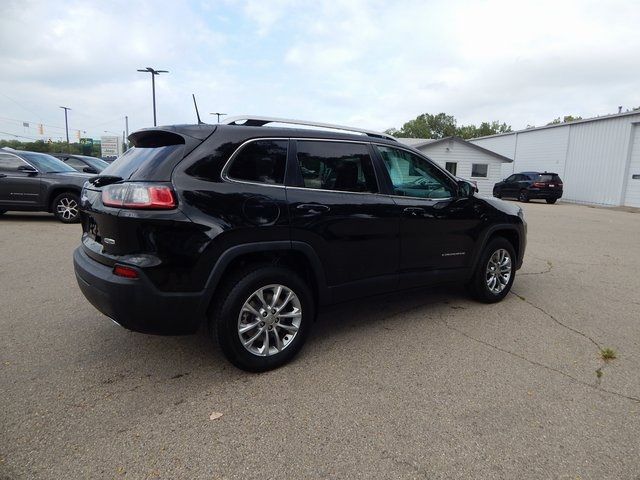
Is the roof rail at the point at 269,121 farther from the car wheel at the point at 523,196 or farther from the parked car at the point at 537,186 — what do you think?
the car wheel at the point at 523,196

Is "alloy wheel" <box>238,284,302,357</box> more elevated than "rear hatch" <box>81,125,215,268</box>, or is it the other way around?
"rear hatch" <box>81,125,215,268</box>

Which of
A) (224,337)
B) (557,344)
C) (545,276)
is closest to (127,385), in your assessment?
(224,337)

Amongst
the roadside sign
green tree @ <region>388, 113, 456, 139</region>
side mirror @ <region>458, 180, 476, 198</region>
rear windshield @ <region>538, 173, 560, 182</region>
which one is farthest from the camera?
green tree @ <region>388, 113, 456, 139</region>

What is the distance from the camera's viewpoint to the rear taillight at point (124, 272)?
2.66 metres

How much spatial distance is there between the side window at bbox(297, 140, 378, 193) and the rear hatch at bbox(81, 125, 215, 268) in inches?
30.5

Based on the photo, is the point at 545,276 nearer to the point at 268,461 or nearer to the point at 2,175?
the point at 268,461

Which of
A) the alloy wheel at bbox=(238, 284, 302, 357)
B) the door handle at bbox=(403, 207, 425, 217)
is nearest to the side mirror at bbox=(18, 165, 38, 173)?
the alloy wheel at bbox=(238, 284, 302, 357)

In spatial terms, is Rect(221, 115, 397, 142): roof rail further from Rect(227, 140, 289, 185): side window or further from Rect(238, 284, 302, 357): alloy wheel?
Rect(238, 284, 302, 357): alloy wheel

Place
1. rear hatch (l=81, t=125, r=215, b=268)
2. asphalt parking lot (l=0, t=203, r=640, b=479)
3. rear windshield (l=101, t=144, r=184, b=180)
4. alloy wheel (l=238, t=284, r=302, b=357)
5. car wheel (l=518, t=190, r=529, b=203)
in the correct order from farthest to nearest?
car wheel (l=518, t=190, r=529, b=203) → alloy wheel (l=238, t=284, r=302, b=357) → rear windshield (l=101, t=144, r=184, b=180) → rear hatch (l=81, t=125, r=215, b=268) → asphalt parking lot (l=0, t=203, r=640, b=479)

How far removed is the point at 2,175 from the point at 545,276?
36.2 ft

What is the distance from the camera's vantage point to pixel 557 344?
372cm

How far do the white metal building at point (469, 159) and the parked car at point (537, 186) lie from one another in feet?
17.0

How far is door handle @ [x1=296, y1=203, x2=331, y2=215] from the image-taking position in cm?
317

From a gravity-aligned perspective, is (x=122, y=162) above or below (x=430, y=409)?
above
